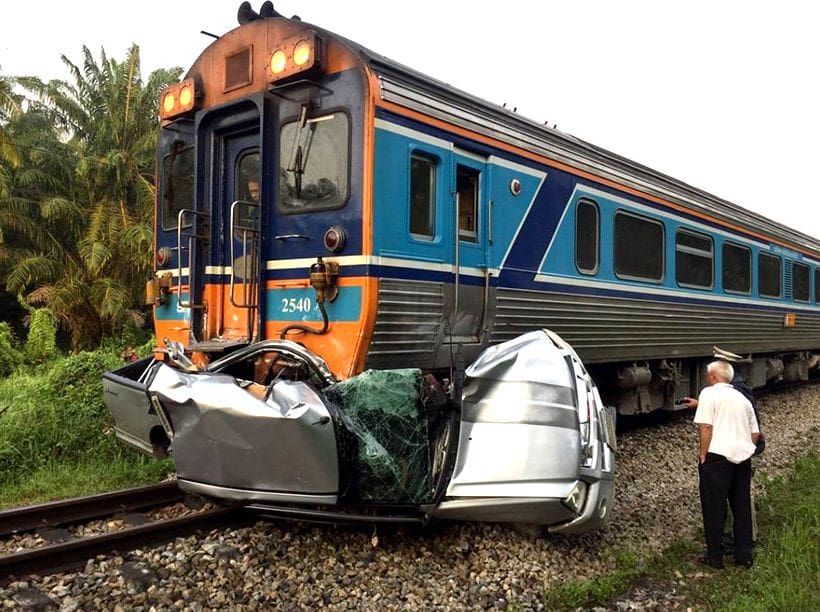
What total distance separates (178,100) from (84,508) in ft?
10.5

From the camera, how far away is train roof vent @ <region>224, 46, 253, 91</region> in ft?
18.1

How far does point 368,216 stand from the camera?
4.79 metres

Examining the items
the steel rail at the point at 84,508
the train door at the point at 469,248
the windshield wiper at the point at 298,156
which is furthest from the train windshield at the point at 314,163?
the steel rail at the point at 84,508

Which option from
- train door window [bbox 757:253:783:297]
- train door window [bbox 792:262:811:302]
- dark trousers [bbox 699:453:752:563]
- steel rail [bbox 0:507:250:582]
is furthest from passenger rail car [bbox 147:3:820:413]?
train door window [bbox 792:262:811:302]

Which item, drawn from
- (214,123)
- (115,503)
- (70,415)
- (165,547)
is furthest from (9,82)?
(165,547)

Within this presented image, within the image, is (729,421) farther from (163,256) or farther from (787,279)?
(787,279)

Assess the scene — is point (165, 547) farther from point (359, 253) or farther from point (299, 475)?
point (359, 253)

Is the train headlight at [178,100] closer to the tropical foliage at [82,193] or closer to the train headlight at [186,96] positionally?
the train headlight at [186,96]

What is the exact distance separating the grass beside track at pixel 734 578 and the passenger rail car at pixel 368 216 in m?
1.62

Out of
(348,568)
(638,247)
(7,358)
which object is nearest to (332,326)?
(348,568)

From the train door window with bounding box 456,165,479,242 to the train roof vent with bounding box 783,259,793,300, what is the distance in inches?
347

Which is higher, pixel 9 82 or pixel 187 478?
pixel 9 82

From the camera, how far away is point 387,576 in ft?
14.1

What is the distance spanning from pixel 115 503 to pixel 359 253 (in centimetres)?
257
